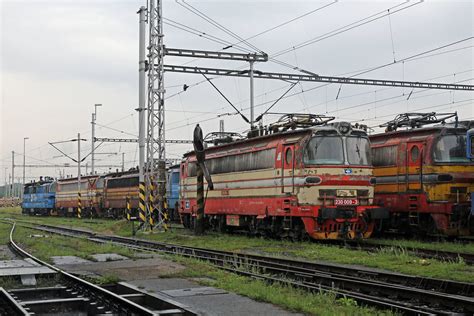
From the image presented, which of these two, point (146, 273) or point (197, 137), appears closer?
point (146, 273)

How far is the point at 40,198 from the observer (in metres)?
65.4

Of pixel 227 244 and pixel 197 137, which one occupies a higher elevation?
pixel 197 137

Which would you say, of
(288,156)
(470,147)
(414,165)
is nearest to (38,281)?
(288,156)

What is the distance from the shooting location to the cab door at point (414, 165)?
19.8m

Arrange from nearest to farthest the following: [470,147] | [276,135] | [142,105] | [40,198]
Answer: [470,147], [276,135], [142,105], [40,198]

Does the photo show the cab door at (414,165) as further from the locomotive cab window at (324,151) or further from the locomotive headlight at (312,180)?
the locomotive headlight at (312,180)

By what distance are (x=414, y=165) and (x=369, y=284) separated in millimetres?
10454

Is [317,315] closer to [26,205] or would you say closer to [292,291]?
[292,291]

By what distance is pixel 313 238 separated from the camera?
19688 millimetres

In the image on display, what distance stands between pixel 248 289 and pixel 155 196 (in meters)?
18.0

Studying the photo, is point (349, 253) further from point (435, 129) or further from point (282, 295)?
point (282, 295)

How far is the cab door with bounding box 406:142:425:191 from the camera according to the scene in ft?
64.9

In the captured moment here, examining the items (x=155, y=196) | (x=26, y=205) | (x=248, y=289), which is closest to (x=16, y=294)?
(x=248, y=289)

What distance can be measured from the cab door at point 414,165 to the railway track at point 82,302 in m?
11.8
